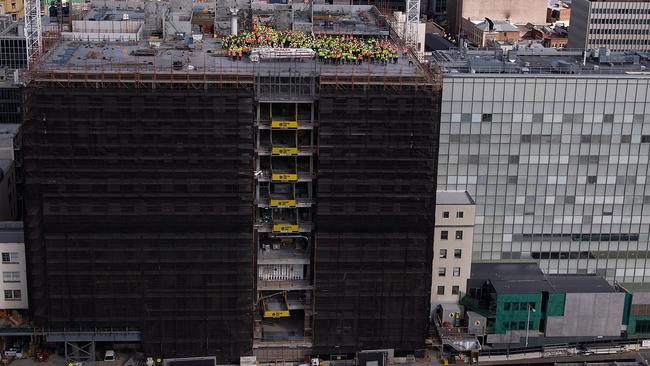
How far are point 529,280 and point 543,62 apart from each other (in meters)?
35.7

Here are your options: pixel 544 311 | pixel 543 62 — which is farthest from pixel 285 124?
pixel 543 62

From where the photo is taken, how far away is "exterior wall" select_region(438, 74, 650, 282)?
137500mm

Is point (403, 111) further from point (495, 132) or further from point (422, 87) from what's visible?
point (495, 132)

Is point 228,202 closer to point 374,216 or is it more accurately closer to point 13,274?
point 374,216

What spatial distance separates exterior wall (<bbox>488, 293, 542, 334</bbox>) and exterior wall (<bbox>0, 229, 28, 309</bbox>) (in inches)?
2498

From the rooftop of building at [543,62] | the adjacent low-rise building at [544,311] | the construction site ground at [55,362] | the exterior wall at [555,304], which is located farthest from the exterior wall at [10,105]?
the exterior wall at [555,304]

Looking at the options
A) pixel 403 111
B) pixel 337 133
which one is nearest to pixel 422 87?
pixel 403 111

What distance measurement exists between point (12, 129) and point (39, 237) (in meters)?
56.4

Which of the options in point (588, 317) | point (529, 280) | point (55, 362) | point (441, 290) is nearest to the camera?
point (55, 362)

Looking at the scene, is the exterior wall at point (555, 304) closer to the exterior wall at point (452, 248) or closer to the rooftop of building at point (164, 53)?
the exterior wall at point (452, 248)

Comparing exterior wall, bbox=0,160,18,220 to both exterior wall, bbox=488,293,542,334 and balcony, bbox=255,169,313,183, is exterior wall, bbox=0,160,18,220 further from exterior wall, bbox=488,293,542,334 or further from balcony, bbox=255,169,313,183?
exterior wall, bbox=488,293,542,334

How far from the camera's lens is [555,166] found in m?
141

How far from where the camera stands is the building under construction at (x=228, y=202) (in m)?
117

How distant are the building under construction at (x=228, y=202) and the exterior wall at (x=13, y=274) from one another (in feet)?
22.1
